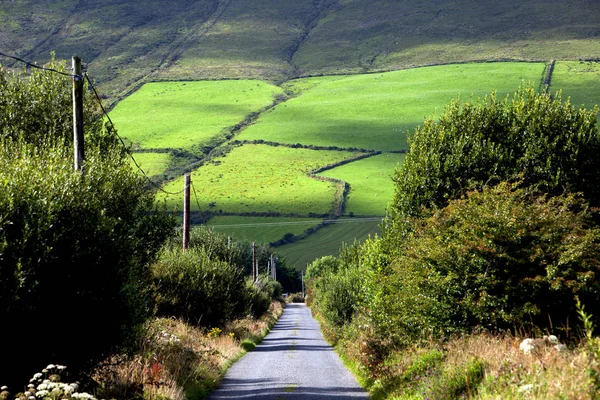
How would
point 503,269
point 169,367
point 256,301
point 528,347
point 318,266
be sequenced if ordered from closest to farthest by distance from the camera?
point 528,347 < point 503,269 < point 169,367 < point 256,301 < point 318,266

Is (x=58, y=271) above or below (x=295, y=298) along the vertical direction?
above

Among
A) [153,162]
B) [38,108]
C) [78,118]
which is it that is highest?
[38,108]

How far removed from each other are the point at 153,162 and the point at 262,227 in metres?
34.1

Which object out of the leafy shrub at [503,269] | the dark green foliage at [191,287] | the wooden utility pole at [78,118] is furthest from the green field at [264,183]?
the leafy shrub at [503,269]

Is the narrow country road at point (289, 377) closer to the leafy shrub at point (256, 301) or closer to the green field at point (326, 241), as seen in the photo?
the leafy shrub at point (256, 301)

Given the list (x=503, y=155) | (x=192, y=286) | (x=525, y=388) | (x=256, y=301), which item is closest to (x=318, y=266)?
(x=256, y=301)

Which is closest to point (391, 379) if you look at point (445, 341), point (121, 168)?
point (445, 341)

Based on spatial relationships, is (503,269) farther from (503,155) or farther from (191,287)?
(191,287)

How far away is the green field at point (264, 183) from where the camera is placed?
136 metres

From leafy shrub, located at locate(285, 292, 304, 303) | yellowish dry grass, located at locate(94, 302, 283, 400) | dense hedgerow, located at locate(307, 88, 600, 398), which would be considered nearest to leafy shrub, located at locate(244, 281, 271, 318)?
yellowish dry grass, located at locate(94, 302, 283, 400)

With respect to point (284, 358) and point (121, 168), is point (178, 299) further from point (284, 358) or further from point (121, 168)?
point (121, 168)

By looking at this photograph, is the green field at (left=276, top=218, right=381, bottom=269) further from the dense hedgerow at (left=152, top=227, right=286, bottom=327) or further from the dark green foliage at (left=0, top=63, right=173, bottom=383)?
the dark green foliage at (left=0, top=63, right=173, bottom=383)

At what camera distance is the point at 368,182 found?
5610 inches

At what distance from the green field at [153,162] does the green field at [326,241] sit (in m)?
34.2
